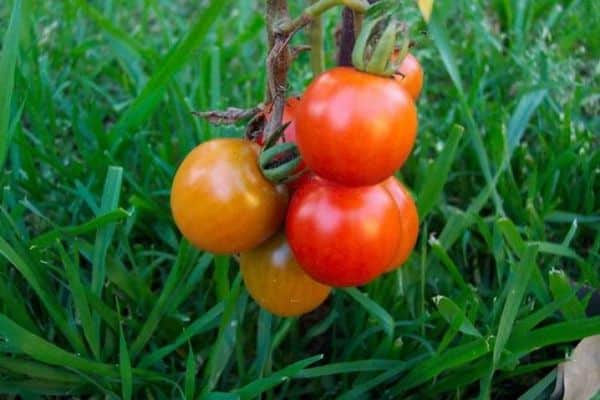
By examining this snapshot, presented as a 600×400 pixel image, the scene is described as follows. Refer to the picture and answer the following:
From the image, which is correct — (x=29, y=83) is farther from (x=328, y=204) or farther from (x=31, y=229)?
(x=328, y=204)

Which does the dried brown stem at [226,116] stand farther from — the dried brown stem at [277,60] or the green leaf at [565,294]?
the green leaf at [565,294]

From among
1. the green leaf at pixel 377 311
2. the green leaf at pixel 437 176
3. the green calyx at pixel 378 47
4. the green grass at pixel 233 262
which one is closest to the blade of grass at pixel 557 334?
the green grass at pixel 233 262

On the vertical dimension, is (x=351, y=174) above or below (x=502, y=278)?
above

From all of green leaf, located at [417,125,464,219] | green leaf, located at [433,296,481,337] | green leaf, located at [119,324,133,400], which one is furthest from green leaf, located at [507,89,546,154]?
green leaf, located at [119,324,133,400]

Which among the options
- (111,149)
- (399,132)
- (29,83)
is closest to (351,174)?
(399,132)

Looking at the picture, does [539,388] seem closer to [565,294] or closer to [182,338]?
[565,294]
